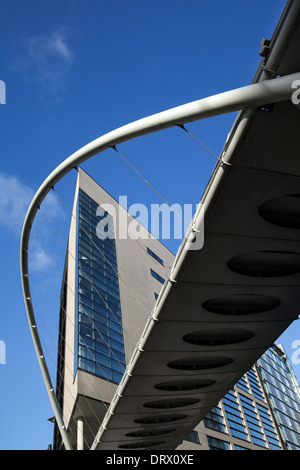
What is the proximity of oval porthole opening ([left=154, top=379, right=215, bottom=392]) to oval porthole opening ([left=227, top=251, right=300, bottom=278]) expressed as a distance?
30.9 feet

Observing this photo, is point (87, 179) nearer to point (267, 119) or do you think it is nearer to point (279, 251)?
point (279, 251)

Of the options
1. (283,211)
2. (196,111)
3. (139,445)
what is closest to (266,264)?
(283,211)

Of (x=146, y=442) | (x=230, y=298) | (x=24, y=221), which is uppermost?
(x=24, y=221)

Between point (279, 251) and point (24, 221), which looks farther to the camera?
point (24, 221)

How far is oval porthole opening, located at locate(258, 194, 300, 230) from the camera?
1207 centimetres

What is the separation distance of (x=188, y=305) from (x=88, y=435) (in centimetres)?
2130

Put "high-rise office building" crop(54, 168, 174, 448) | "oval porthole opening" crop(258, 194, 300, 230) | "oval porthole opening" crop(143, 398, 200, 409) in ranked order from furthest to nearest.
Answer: "high-rise office building" crop(54, 168, 174, 448) < "oval porthole opening" crop(143, 398, 200, 409) < "oval porthole opening" crop(258, 194, 300, 230)

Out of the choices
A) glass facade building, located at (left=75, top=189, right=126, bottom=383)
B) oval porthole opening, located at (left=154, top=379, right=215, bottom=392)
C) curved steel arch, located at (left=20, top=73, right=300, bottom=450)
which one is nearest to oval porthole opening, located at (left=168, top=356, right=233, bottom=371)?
oval porthole opening, located at (left=154, top=379, right=215, bottom=392)

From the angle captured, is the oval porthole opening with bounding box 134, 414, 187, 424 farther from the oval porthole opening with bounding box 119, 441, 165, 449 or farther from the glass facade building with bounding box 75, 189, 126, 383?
the glass facade building with bounding box 75, 189, 126, 383

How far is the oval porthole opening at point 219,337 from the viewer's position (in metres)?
18.1

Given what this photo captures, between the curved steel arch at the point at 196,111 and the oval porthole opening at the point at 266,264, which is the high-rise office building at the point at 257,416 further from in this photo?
the curved steel arch at the point at 196,111

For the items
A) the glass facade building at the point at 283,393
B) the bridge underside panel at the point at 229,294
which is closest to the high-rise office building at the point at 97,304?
the bridge underside panel at the point at 229,294

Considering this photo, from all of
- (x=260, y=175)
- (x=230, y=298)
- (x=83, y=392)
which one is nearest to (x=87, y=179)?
(x=83, y=392)

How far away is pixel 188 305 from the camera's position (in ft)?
49.9
